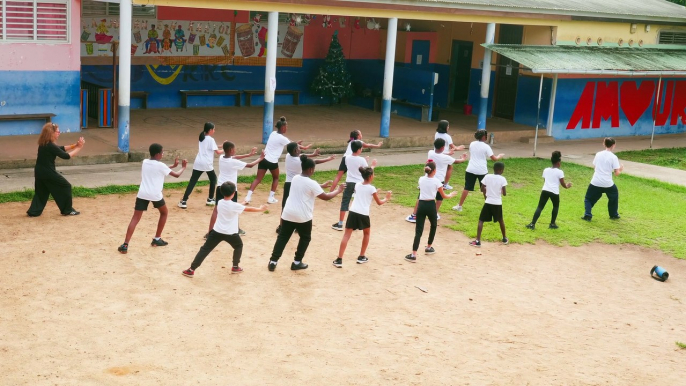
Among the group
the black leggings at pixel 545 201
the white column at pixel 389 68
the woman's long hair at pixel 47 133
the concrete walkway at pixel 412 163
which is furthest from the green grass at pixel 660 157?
the woman's long hair at pixel 47 133

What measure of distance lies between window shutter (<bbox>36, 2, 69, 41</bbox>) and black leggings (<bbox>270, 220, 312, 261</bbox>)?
9392 mm

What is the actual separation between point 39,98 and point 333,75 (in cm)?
948

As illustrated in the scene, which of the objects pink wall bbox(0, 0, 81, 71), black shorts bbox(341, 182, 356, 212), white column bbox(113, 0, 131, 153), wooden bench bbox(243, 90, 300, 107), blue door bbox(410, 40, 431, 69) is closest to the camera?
black shorts bbox(341, 182, 356, 212)

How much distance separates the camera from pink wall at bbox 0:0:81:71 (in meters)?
16.6

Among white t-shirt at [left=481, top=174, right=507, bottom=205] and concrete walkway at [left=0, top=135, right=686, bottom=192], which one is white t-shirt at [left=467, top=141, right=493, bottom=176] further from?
concrete walkway at [left=0, top=135, right=686, bottom=192]

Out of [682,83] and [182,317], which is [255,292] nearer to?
[182,317]

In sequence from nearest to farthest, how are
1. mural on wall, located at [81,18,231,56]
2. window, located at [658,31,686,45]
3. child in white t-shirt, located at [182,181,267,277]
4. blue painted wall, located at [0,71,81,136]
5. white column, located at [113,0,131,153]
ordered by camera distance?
child in white t-shirt, located at [182,181,267,277]
white column, located at [113,0,131,153]
blue painted wall, located at [0,71,81,136]
mural on wall, located at [81,18,231,56]
window, located at [658,31,686,45]

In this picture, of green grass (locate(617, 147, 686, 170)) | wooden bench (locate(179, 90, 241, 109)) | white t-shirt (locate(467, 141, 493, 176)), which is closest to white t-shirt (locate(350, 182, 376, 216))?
white t-shirt (locate(467, 141, 493, 176))

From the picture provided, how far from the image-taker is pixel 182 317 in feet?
28.8

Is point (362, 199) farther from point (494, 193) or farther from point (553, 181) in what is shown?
point (553, 181)

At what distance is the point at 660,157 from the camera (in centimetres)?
2105

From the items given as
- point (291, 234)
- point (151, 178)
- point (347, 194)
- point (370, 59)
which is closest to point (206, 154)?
point (151, 178)

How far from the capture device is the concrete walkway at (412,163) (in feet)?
47.7

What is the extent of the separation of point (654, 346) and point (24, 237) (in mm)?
8337
